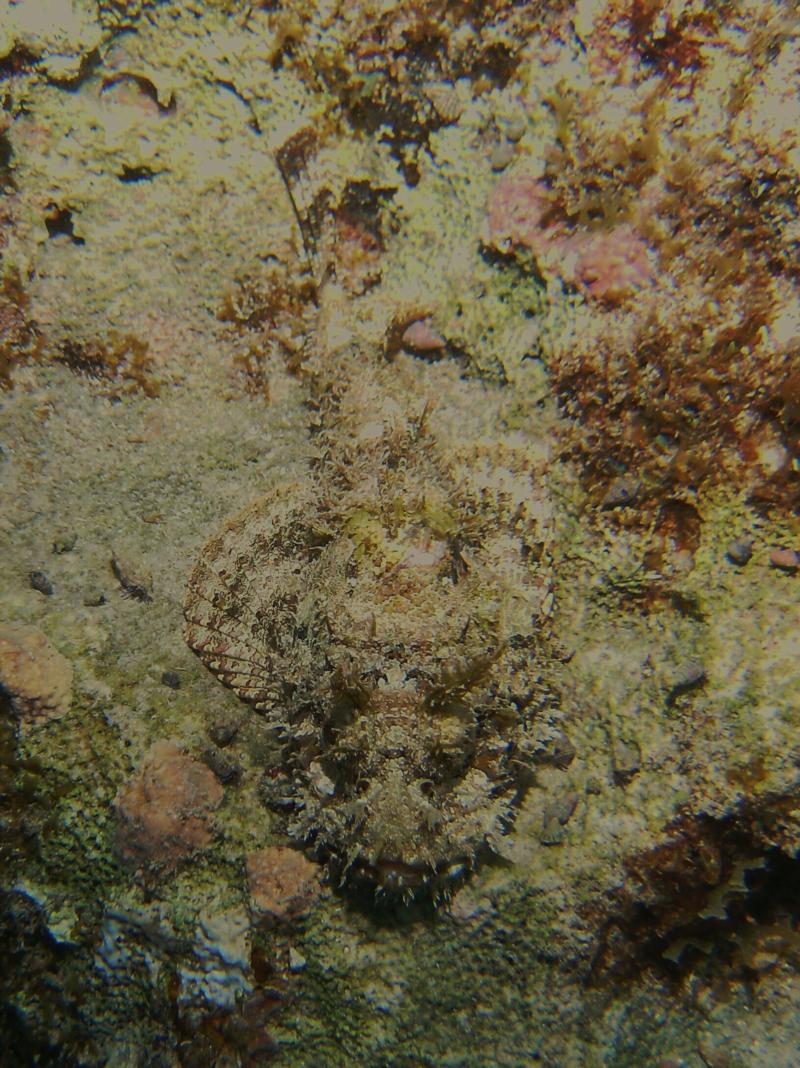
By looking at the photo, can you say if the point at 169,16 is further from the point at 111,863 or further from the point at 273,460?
the point at 111,863

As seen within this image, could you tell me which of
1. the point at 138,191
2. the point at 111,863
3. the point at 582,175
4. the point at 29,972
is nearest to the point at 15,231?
the point at 138,191

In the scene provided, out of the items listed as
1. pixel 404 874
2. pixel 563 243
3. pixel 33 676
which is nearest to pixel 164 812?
pixel 33 676

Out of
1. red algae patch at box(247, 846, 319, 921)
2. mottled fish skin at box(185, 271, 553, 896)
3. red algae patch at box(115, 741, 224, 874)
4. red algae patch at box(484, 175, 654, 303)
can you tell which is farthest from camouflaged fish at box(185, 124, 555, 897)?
red algae patch at box(484, 175, 654, 303)

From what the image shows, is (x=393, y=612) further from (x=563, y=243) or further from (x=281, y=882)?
(x=563, y=243)

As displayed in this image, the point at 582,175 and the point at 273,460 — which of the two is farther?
the point at 273,460


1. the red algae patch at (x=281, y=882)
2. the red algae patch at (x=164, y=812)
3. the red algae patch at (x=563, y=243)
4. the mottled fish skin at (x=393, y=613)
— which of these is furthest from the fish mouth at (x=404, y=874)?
the red algae patch at (x=563, y=243)
